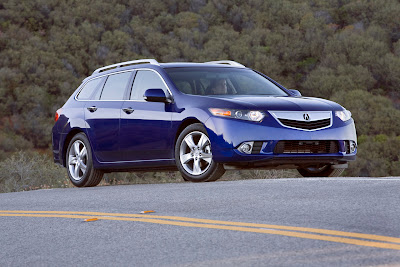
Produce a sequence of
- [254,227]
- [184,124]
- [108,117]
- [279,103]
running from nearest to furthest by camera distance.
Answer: [254,227], [279,103], [184,124], [108,117]

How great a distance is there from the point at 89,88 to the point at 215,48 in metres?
43.9

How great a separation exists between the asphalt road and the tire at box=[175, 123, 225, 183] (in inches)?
20.3

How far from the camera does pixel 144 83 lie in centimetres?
1256

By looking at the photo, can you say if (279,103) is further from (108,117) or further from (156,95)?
(108,117)

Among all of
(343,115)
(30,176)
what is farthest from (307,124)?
(30,176)

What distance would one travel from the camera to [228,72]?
12688 mm

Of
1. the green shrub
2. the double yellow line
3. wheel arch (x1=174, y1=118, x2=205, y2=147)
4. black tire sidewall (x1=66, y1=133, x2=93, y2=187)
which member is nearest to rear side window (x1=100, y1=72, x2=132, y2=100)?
black tire sidewall (x1=66, y1=133, x2=93, y2=187)

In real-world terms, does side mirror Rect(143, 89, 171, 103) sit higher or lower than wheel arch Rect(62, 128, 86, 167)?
higher

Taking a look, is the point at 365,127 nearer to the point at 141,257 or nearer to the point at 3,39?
the point at 3,39

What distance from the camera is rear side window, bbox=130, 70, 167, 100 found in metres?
12.3

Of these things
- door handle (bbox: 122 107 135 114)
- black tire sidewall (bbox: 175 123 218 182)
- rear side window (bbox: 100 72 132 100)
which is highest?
rear side window (bbox: 100 72 132 100)

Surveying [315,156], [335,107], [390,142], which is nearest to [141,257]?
[315,156]

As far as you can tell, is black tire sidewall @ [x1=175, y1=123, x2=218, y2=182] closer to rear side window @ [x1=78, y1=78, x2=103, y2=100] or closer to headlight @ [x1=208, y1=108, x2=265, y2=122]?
headlight @ [x1=208, y1=108, x2=265, y2=122]

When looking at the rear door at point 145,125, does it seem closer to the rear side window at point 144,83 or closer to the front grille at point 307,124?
the rear side window at point 144,83
